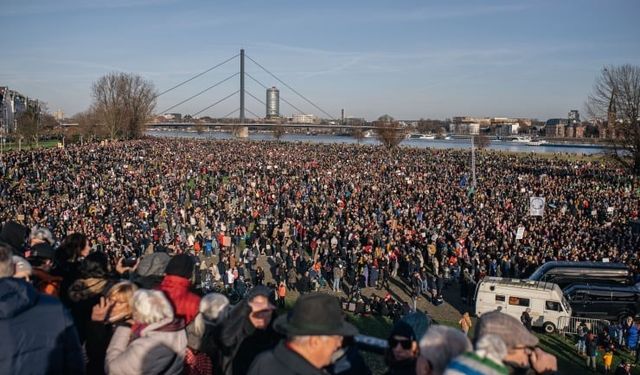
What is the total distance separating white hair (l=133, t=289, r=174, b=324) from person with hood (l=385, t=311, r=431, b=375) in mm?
1131

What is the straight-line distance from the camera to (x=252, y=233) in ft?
61.7

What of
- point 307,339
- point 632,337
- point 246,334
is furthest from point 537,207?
point 307,339

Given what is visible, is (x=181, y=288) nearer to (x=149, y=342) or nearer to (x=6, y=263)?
(x=149, y=342)

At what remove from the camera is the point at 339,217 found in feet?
70.4

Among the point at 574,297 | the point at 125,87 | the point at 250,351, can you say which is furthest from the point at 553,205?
the point at 125,87

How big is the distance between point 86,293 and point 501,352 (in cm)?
262

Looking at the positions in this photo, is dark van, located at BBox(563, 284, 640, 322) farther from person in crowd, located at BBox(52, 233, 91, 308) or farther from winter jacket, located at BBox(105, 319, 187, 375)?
winter jacket, located at BBox(105, 319, 187, 375)

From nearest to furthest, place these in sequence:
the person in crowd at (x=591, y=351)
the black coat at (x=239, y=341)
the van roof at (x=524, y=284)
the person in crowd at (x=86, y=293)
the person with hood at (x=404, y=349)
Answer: the person with hood at (x=404, y=349)
the black coat at (x=239, y=341)
the person in crowd at (x=86, y=293)
the person in crowd at (x=591, y=351)
the van roof at (x=524, y=284)

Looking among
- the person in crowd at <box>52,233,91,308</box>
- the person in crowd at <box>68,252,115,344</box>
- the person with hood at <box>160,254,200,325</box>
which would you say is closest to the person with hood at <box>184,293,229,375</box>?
the person with hood at <box>160,254,200,325</box>

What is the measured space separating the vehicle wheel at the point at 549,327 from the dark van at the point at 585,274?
2046 mm

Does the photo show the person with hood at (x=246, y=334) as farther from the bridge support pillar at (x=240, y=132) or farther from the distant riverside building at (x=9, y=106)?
the bridge support pillar at (x=240, y=132)

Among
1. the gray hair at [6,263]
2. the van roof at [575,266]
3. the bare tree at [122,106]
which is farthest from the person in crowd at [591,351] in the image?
the bare tree at [122,106]

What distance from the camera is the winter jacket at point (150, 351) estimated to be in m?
2.54

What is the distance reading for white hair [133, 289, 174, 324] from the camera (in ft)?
8.57
